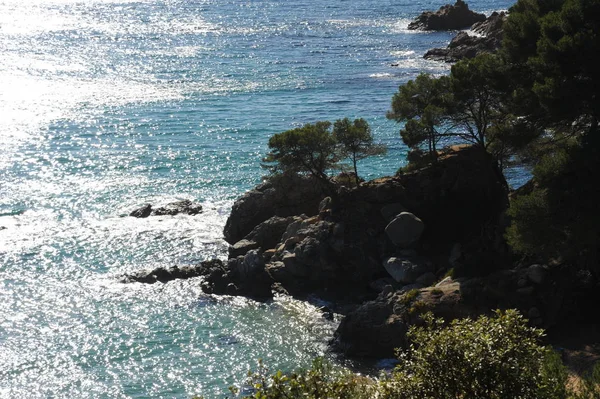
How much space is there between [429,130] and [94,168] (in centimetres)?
3508

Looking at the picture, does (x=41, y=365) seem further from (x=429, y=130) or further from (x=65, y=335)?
(x=429, y=130)

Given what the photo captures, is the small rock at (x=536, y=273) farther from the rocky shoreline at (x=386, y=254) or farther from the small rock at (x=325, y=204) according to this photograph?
the small rock at (x=325, y=204)

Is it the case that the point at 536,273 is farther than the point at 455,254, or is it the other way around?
the point at 455,254

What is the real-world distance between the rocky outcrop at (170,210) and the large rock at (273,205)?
5391 millimetres

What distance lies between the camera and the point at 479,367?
70.6 feet

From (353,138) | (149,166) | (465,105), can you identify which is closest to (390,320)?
(465,105)

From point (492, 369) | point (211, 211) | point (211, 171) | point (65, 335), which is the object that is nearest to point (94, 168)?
point (211, 171)

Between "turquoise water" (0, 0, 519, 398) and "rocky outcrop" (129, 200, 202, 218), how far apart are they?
101cm

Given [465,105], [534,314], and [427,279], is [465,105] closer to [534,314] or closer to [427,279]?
[427,279]

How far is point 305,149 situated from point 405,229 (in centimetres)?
945

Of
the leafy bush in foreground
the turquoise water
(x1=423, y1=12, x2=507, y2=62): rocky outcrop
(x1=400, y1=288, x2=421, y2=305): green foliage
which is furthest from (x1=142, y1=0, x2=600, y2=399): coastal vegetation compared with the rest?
(x1=423, y1=12, x2=507, y2=62): rocky outcrop

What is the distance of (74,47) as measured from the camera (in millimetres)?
130500

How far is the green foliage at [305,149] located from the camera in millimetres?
54219

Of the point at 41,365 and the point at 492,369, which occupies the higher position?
the point at 492,369
